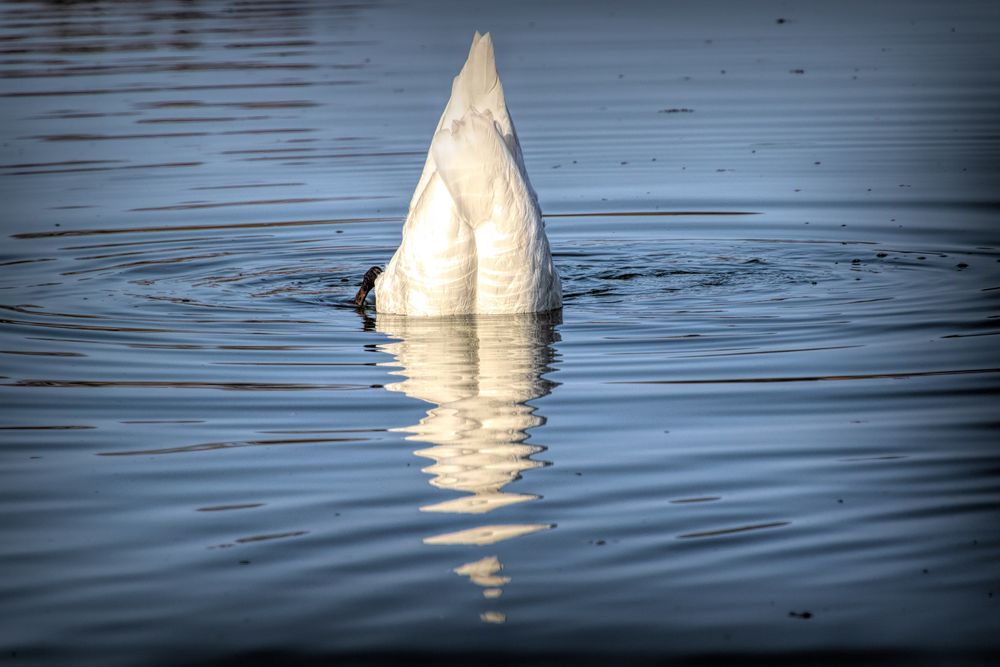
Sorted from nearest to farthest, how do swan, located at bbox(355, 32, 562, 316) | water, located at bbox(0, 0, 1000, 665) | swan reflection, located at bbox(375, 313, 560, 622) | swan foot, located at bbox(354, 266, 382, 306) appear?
water, located at bbox(0, 0, 1000, 665) → swan reflection, located at bbox(375, 313, 560, 622) → swan, located at bbox(355, 32, 562, 316) → swan foot, located at bbox(354, 266, 382, 306)

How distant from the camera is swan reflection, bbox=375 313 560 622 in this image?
17.1 ft

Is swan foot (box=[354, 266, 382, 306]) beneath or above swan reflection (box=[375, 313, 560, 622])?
above

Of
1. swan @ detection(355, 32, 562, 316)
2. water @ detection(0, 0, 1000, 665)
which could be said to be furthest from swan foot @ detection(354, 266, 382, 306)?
swan @ detection(355, 32, 562, 316)

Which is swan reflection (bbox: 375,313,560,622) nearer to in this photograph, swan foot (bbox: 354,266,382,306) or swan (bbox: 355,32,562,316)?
swan (bbox: 355,32,562,316)

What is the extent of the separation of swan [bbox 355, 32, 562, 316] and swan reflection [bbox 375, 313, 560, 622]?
139mm

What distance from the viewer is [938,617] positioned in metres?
4.28

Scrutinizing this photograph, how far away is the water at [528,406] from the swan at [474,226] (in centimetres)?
17

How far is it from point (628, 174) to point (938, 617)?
31.5ft

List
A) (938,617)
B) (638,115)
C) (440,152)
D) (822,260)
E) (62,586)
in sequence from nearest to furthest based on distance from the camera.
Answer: (938,617) → (62,586) → (440,152) → (822,260) → (638,115)

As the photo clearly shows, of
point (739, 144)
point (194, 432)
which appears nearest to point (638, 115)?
point (739, 144)

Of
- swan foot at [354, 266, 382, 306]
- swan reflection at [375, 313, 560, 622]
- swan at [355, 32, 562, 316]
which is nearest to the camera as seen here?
swan reflection at [375, 313, 560, 622]

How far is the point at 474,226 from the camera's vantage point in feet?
25.6

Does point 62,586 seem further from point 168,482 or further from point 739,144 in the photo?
point 739,144

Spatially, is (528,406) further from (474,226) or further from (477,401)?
(474,226)
